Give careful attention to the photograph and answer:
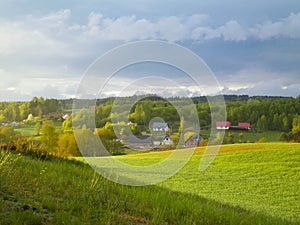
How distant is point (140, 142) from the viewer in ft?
45.4

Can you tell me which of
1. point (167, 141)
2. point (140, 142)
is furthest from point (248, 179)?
point (140, 142)

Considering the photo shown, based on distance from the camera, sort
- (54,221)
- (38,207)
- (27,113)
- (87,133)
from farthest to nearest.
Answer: (27,113) → (87,133) → (38,207) → (54,221)

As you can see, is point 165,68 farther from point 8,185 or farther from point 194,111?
point 8,185

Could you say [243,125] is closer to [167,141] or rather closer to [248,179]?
[248,179]

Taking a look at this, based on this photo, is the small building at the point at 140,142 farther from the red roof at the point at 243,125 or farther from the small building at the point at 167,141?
the red roof at the point at 243,125

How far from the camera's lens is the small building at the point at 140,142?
12673 mm

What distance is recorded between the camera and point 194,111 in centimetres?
1146

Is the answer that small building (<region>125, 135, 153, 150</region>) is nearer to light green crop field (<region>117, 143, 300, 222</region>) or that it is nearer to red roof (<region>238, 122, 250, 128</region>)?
light green crop field (<region>117, 143, 300, 222</region>)

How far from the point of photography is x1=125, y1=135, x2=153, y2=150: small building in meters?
12.7

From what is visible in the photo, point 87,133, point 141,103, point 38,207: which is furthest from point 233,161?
point 38,207

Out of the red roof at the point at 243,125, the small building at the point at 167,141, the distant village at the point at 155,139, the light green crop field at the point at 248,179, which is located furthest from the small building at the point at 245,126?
the small building at the point at 167,141

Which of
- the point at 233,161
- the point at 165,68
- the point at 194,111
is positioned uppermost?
the point at 165,68

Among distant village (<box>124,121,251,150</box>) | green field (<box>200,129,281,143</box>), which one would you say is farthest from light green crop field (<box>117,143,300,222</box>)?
green field (<box>200,129,281,143</box>)

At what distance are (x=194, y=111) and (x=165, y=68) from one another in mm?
2087
